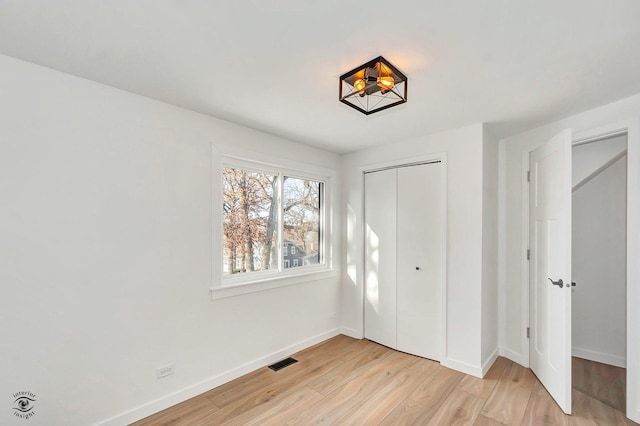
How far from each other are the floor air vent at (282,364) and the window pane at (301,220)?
987 mm

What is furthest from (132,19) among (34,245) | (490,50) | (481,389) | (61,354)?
(481,389)

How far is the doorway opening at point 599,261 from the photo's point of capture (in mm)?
2836

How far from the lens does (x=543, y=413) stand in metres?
2.20

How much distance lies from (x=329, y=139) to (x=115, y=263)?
2264 mm

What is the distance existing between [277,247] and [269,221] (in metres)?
0.30

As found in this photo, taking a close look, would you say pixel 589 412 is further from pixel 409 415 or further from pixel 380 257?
pixel 380 257

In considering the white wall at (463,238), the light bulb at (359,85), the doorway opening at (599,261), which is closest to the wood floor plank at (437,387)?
the white wall at (463,238)

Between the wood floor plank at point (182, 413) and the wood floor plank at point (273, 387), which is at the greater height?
the wood floor plank at point (182, 413)

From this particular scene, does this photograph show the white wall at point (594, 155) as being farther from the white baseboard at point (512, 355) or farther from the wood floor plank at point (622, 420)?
the wood floor plank at point (622, 420)

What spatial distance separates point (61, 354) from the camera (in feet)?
5.97

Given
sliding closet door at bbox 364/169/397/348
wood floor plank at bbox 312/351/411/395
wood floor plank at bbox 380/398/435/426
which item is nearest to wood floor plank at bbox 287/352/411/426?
wood floor plank at bbox 312/351/411/395

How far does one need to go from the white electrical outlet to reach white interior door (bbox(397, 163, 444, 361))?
2.31m

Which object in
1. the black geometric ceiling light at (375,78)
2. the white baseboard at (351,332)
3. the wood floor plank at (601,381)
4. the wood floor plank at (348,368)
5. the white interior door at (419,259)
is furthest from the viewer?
the white baseboard at (351,332)

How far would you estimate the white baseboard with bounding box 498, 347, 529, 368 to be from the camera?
2.96 meters
